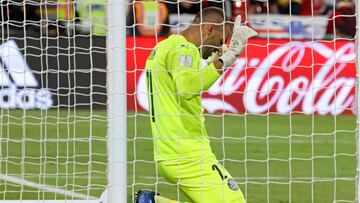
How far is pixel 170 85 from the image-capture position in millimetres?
6691

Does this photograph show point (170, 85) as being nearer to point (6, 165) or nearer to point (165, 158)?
point (165, 158)

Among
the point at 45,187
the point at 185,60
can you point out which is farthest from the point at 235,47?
the point at 45,187

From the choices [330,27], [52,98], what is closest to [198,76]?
[52,98]

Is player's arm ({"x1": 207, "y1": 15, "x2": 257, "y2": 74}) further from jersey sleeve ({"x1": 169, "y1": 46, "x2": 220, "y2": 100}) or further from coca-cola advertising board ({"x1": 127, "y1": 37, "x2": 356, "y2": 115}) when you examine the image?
coca-cola advertising board ({"x1": 127, "y1": 37, "x2": 356, "y2": 115})

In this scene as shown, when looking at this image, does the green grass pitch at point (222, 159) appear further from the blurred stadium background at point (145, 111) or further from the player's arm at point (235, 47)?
the player's arm at point (235, 47)

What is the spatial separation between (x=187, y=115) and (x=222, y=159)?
11.2ft

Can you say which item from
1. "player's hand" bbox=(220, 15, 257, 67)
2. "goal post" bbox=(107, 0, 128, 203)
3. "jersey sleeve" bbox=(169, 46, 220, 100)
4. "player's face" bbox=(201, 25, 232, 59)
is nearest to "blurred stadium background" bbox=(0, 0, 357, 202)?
"player's face" bbox=(201, 25, 232, 59)

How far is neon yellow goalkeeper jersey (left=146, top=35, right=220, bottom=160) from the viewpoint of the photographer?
6.59m

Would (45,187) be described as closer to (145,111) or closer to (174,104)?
(174,104)

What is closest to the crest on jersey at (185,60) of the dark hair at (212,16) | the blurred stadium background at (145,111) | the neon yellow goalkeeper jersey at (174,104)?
the neon yellow goalkeeper jersey at (174,104)

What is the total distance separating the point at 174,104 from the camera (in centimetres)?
670

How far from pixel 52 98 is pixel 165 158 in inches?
365

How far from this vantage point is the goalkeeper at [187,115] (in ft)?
21.9

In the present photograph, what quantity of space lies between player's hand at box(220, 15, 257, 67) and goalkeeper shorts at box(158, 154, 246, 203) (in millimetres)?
694
